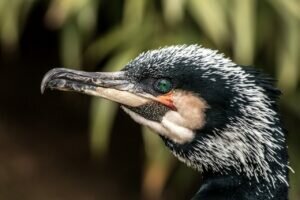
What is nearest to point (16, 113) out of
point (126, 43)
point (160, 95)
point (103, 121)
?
point (103, 121)

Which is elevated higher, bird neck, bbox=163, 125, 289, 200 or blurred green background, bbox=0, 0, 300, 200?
bird neck, bbox=163, 125, 289, 200

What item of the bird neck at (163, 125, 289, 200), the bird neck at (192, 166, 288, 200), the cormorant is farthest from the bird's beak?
the bird neck at (192, 166, 288, 200)

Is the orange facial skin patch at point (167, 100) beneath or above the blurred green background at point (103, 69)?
above

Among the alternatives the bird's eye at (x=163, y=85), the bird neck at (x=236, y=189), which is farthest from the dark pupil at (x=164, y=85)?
the bird neck at (x=236, y=189)

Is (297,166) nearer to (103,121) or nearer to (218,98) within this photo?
(103,121)

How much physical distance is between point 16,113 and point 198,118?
261cm

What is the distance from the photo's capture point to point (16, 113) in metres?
4.86

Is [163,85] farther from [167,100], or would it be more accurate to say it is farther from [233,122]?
[233,122]

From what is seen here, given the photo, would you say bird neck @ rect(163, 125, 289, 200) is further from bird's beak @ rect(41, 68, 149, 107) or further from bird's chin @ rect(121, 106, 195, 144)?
bird's beak @ rect(41, 68, 149, 107)

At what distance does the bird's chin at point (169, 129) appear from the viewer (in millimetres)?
2379

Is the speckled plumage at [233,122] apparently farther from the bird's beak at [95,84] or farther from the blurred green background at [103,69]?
the blurred green background at [103,69]

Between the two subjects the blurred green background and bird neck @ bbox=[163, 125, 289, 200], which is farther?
the blurred green background

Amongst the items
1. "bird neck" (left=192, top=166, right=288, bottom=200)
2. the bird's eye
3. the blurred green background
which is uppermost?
the bird's eye

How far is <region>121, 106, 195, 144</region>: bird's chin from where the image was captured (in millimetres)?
2379
